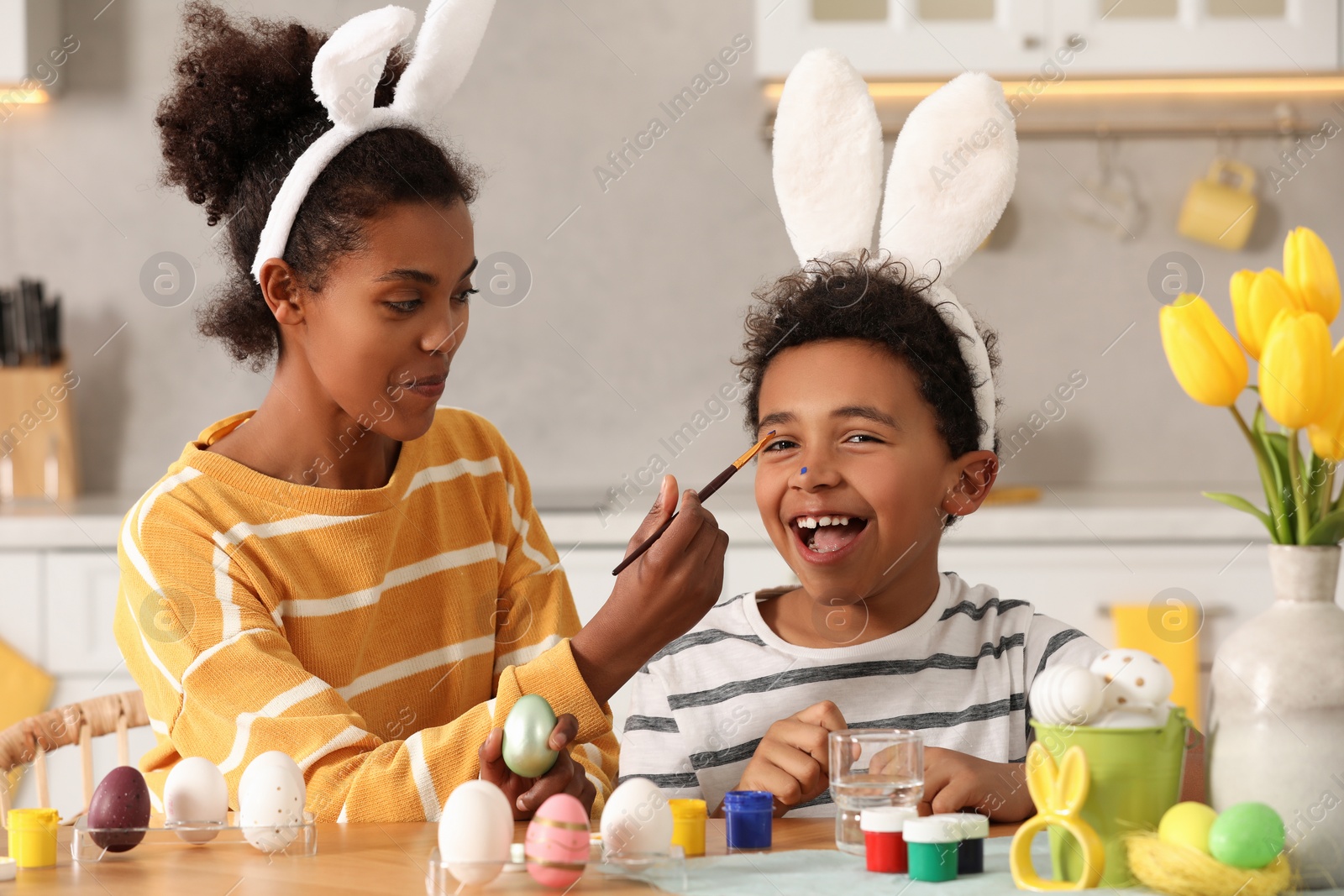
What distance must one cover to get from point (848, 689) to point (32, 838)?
0.63 metres

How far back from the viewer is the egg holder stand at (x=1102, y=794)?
0.65 m

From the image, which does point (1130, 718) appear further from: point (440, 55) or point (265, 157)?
point (265, 157)

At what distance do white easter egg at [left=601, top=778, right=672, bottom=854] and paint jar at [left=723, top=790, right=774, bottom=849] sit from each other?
0.07m

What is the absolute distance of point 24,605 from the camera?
6.97 feet

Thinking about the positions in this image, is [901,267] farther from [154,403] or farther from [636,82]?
[154,403]

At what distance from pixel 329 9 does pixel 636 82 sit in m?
0.63

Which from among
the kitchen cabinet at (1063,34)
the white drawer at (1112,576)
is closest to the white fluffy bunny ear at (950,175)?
the white drawer at (1112,576)

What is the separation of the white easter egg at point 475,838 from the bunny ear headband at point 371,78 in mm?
670

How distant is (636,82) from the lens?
2613 mm

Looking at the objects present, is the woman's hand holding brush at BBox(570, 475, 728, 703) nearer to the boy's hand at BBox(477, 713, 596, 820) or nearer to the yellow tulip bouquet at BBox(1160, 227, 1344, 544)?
the boy's hand at BBox(477, 713, 596, 820)

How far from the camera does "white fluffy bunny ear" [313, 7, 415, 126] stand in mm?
1106

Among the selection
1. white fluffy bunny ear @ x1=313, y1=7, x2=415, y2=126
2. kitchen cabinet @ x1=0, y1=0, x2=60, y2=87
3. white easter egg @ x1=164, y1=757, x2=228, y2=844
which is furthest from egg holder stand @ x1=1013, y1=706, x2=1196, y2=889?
kitchen cabinet @ x1=0, y1=0, x2=60, y2=87

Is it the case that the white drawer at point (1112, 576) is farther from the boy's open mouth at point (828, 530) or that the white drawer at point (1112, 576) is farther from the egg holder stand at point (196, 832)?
the egg holder stand at point (196, 832)

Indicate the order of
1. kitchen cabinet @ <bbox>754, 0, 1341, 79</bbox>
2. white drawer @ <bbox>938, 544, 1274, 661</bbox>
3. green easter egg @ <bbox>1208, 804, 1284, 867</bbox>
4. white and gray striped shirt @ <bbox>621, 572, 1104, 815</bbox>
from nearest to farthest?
green easter egg @ <bbox>1208, 804, 1284, 867</bbox> < white and gray striped shirt @ <bbox>621, 572, 1104, 815</bbox> < white drawer @ <bbox>938, 544, 1274, 661</bbox> < kitchen cabinet @ <bbox>754, 0, 1341, 79</bbox>
